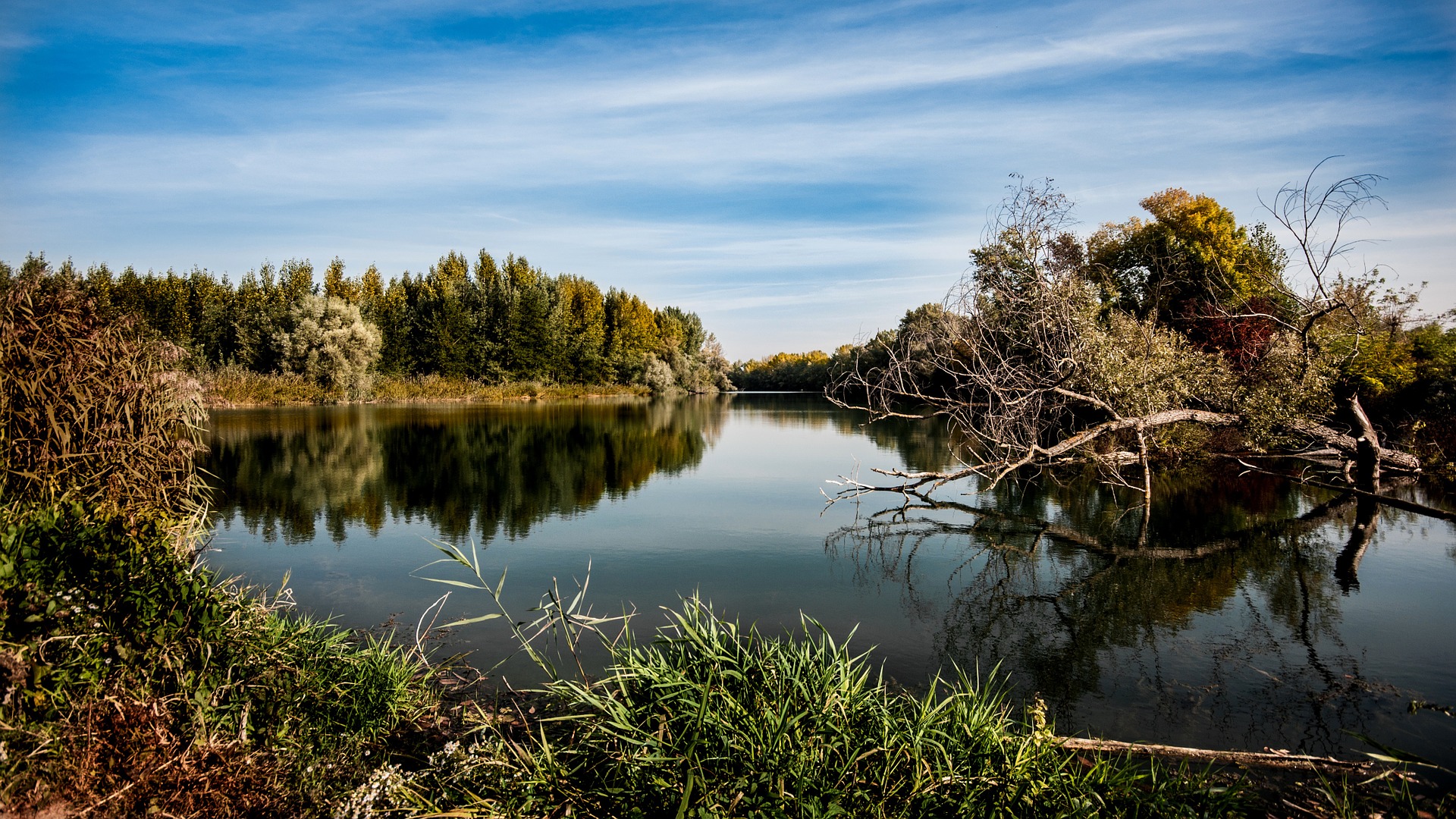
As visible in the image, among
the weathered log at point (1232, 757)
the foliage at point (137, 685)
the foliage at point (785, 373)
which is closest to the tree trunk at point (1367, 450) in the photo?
the weathered log at point (1232, 757)

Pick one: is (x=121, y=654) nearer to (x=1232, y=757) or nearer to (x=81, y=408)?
(x=81, y=408)

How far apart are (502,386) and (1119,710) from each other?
48776mm

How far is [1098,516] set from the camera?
40.2 feet

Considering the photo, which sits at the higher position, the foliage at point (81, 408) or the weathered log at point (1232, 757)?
the foliage at point (81, 408)

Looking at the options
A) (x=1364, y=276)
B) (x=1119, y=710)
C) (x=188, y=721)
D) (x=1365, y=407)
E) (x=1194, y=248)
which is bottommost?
(x=1119, y=710)

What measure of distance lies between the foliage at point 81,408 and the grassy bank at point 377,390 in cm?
2675

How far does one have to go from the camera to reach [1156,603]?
7.67 meters

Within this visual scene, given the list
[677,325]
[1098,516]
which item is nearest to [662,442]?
[1098,516]

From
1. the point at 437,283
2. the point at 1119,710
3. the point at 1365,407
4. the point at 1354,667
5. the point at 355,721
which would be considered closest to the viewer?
the point at 355,721

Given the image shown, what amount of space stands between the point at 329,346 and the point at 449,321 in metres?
9.98

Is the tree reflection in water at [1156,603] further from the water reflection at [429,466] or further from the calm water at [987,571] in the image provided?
the water reflection at [429,466]

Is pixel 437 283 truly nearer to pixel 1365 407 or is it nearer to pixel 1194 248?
pixel 1194 248

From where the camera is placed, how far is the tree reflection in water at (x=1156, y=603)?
5.28m

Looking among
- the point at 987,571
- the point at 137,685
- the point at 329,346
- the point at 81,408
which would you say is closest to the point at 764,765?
the point at 137,685
